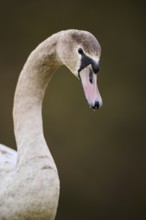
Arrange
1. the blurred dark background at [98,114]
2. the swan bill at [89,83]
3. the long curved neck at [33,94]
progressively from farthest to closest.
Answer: the blurred dark background at [98,114]
the long curved neck at [33,94]
the swan bill at [89,83]

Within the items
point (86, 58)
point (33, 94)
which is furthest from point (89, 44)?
point (33, 94)

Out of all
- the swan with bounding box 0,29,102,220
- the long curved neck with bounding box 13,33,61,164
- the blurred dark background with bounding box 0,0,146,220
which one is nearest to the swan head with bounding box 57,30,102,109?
the swan with bounding box 0,29,102,220

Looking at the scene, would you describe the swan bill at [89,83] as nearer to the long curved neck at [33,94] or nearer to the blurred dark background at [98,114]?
the long curved neck at [33,94]

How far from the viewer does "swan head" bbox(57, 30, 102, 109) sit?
1.94 m

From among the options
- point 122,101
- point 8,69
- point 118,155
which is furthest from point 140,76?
point 8,69

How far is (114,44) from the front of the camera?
4156 mm

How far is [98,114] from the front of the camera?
4223 millimetres

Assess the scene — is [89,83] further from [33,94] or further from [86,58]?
[33,94]

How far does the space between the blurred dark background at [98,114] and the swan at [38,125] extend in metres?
1.94

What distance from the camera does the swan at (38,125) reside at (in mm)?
1957

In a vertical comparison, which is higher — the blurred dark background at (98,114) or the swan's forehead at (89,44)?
the swan's forehead at (89,44)

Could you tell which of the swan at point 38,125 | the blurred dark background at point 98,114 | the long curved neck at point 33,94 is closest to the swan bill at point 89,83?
the swan at point 38,125

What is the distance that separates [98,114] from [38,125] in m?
2.09

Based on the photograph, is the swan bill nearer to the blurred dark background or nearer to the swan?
the swan
